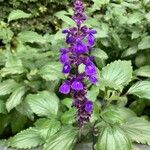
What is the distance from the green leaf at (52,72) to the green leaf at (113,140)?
0.45 m

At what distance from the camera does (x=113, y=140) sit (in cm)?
257

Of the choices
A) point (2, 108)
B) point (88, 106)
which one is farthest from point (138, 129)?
point (2, 108)

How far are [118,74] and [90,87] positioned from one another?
0.21 metres

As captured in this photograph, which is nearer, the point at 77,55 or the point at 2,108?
the point at 77,55

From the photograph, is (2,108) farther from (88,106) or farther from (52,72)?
(88,106)

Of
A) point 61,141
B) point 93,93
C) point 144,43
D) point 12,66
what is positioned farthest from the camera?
point 144,43

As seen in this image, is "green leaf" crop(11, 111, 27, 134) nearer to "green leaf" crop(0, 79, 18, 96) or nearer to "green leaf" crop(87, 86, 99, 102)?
"green leaf" crop(0, 79, 18, 96)

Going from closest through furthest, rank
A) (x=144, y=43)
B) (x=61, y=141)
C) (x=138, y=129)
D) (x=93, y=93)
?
(x=61, y=141)
(x=138, y=129)
(x=93, y=93)
(x=144, y=43)

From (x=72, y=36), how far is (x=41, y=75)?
2.47 ft

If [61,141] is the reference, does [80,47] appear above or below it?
above

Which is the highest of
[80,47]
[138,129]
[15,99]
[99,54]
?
[80,47]

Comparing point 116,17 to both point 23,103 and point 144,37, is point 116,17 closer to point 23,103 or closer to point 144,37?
point 144,37

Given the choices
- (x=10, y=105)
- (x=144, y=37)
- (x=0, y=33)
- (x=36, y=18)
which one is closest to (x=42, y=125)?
(x=10, y=105)

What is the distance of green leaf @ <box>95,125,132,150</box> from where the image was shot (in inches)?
101
